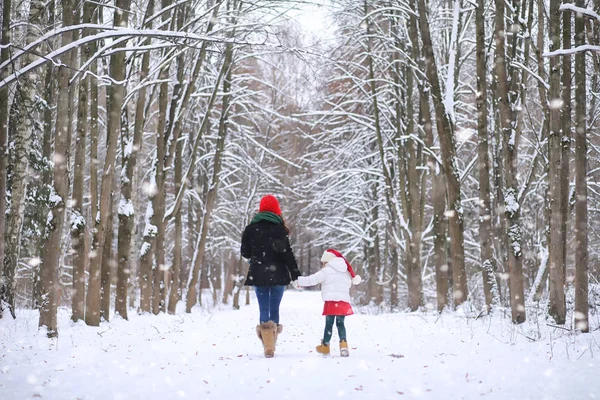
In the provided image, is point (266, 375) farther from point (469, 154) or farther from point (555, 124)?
point (469, 154)

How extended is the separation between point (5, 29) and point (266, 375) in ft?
20.3

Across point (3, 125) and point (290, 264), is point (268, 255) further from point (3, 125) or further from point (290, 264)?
point (3, 125)

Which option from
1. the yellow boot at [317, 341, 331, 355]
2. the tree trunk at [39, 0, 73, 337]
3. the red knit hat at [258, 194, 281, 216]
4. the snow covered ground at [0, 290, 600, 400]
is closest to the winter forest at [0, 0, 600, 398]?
the tree trunk at [39, 0, 73, 337]

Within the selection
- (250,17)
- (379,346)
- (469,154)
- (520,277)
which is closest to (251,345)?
(379,346)

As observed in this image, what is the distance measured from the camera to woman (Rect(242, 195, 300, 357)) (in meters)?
6.48

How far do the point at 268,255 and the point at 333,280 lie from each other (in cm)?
90

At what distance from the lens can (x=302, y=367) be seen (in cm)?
560

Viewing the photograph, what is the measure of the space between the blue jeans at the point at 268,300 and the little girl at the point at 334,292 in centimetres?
33

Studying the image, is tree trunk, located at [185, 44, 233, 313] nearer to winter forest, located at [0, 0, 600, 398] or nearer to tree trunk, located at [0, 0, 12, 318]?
winter forest, located at [0, 0, 600, 398]

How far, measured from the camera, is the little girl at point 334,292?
21.6 feet

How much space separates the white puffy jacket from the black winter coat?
0.73ft

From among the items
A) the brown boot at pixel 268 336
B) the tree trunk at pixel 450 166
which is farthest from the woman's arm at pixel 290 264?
the tree trunk at pixel 450 166

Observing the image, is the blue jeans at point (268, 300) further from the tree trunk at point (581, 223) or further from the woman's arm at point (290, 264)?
the tree trunk at point (581, 223)

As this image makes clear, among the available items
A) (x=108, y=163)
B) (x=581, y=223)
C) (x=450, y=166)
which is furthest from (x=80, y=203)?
(x=581, y=223)
